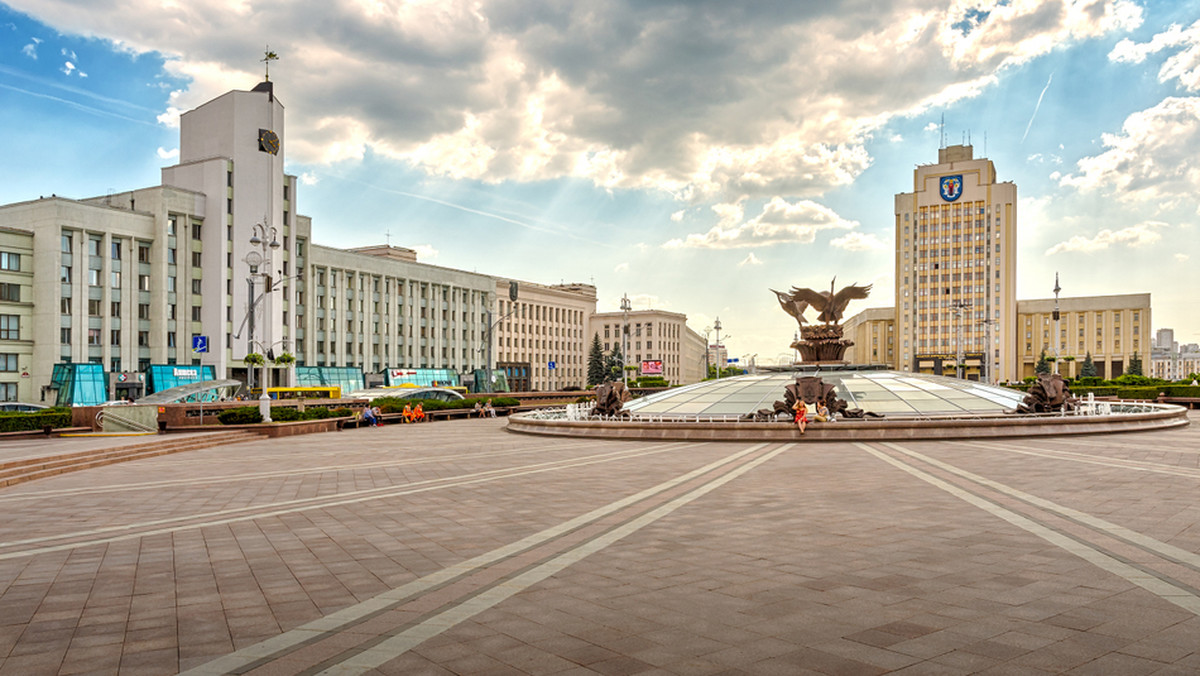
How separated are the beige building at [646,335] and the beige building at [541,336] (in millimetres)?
10728

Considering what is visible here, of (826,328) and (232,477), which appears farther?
(826,328)

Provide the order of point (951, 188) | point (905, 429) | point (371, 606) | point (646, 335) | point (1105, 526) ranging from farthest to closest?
point (646, 335) → point (951, 188) → point (905, 429) → point (1105, 526) → point (371, 606)

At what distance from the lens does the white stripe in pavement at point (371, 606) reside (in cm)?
440

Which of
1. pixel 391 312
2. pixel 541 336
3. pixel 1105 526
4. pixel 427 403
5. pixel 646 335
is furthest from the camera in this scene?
pixel 646 335

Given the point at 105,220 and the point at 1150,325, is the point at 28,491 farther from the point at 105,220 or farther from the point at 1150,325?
the point at 1150,325

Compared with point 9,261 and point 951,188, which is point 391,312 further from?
point 951,188

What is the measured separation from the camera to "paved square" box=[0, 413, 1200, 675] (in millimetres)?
4461

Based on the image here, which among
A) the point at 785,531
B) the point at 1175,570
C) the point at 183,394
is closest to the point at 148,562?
the point at 785,531

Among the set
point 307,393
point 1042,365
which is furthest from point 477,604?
point 1042,365

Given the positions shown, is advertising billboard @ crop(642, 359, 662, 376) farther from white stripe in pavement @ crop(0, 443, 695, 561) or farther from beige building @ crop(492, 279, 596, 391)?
white stripe in pavement @ crop(0, 443, 695, 561)

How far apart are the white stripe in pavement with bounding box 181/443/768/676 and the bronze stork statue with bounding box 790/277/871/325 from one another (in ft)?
93.7

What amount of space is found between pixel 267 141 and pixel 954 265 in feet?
308

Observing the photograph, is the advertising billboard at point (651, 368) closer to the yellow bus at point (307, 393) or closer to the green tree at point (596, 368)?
the green tree at point (596, 368)

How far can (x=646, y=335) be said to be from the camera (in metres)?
133
